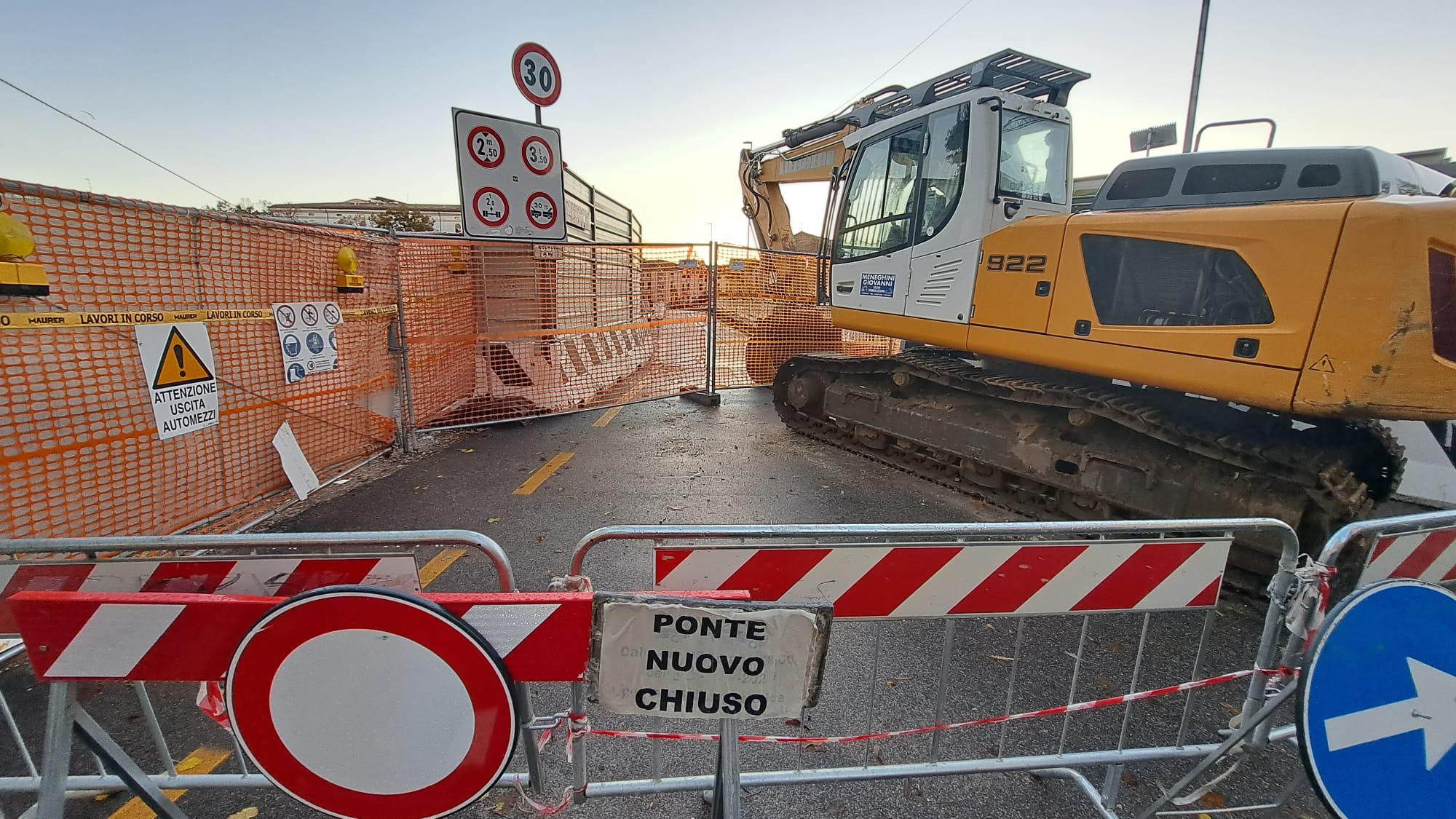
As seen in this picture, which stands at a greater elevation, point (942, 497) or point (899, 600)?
point (899, 600)

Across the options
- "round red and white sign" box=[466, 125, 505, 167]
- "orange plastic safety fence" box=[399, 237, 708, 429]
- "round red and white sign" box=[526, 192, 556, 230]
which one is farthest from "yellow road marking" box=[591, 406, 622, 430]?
"round red and white sign" box=[466, 125, 505, 167]

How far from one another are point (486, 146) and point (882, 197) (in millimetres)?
3884

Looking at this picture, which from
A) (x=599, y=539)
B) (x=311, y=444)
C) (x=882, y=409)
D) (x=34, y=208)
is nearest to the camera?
(x=599, y=539)

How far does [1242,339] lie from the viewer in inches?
130

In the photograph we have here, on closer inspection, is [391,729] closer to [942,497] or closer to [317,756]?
[317,756]

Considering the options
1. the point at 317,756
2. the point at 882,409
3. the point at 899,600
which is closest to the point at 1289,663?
the point at 899,600

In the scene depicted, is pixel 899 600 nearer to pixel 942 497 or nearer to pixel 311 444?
pixel 942 497

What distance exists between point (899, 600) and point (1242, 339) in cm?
304

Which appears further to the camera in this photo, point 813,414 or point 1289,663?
point 813,414

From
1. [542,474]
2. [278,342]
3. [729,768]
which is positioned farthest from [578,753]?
[278,342]

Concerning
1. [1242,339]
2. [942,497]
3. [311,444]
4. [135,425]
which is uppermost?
[1242,339]

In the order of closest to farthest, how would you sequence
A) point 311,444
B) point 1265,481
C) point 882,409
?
point 1265,481, point 311,444, point 882,409

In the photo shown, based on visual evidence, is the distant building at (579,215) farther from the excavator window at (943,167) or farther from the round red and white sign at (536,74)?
the excavator window at (943,167)

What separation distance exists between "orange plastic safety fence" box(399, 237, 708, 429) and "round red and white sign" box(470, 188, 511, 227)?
0.87m
